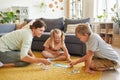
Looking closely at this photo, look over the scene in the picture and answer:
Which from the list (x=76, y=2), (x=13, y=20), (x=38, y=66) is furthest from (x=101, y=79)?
(x=76, y=2)

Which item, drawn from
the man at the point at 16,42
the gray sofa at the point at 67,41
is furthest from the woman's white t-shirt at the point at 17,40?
the gray sofa at the point at 67,41

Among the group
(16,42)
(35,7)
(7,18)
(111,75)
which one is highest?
(35,7)

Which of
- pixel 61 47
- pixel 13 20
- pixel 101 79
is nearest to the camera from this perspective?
pixel 101 79

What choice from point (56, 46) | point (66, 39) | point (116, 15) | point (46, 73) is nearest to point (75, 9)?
point (116, 15)

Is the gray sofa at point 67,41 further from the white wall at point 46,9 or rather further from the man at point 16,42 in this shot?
the white wall at point 46,9

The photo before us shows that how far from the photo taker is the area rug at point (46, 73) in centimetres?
→ 243

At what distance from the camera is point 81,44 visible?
155 inches

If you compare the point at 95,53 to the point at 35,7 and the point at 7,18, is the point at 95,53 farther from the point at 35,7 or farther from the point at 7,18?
→ the point at 35,7

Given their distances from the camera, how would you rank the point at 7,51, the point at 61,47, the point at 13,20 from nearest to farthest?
1. the point at 7,51
2. the point at 61,47
3. the point at 13,20

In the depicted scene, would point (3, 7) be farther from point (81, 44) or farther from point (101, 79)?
point (101, 79)

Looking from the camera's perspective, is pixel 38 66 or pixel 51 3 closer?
pixel 38 66

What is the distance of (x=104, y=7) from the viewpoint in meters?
6.73

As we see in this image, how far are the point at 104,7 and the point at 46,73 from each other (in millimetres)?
4741

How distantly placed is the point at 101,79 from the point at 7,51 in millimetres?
1478
